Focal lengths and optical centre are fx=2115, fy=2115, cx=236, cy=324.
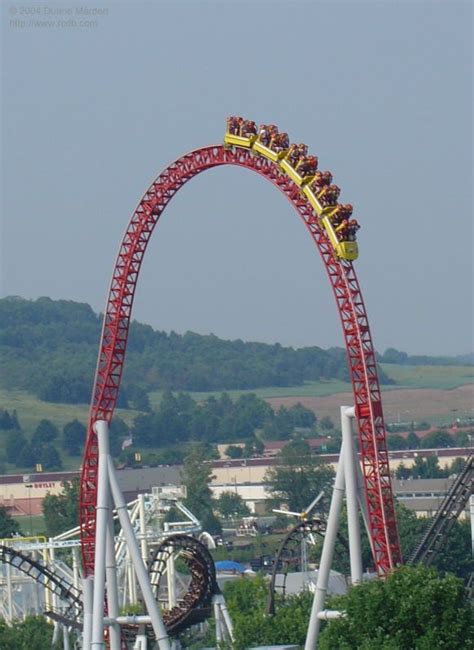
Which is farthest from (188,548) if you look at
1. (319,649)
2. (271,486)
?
(271,486)

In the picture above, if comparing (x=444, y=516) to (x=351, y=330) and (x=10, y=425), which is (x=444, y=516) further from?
(x=10, y=425)

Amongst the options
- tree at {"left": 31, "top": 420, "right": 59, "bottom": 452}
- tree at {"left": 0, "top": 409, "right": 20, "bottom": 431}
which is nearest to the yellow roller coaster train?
tree at {"left": 31, "top": 420, "right": 59, "bottom": 452}

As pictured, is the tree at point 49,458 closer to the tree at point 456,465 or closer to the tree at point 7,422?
the tree at point 7,422

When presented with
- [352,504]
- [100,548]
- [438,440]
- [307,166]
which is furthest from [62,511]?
[352,504]

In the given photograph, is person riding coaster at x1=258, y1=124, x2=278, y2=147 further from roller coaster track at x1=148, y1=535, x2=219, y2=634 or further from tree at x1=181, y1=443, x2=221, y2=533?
tree at x1=181, y1=443, x2=221, y2=533

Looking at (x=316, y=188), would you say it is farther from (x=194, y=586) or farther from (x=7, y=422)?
(x=7, y=422)

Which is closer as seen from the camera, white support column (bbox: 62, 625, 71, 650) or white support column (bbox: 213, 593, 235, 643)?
white support column (bbox: 213, 593, 235, 643)

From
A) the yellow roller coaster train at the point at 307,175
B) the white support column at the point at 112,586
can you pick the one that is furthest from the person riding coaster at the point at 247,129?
the white support column at the point at 112,586
